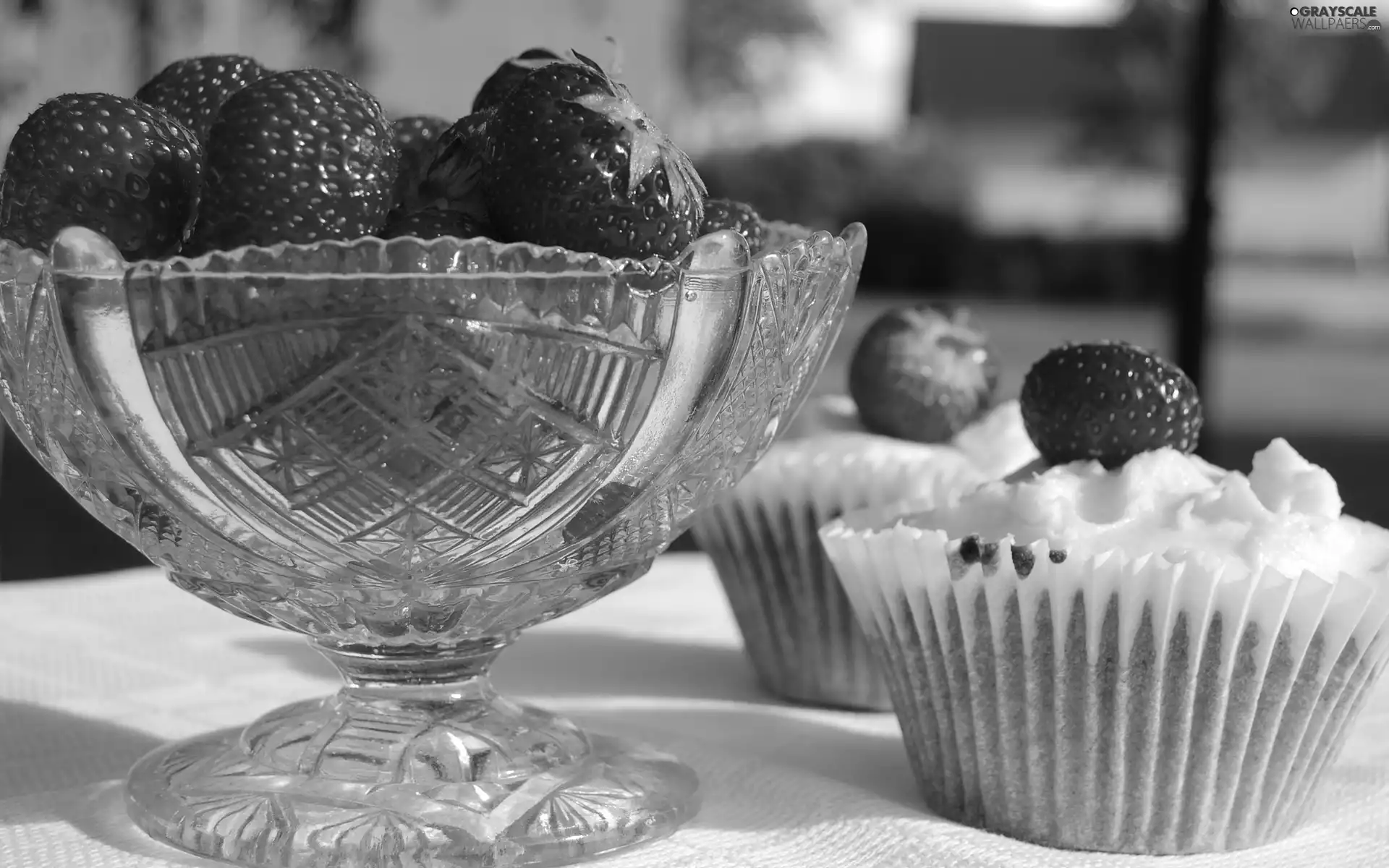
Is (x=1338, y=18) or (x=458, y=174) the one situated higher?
(x=1338, y=18)

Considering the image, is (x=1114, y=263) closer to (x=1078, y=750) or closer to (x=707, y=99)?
(x=707, y=99)

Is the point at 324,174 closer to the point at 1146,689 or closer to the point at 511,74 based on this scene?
the point at 511,74

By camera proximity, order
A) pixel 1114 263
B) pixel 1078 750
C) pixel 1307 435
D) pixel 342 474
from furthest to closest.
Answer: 1. pixel 1114 263
2. pixel 1307 435
3. pixel 1078 750
4. pixel 342 474

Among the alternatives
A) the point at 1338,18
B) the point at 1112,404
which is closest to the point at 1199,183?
the point at 1338,18

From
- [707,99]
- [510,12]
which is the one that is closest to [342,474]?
[510,12]

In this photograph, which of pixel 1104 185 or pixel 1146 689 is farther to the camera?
pixel 1104 185

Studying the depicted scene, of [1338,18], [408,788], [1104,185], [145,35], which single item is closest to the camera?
[408,788]
